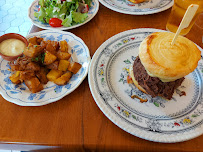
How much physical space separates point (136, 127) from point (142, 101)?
275 mm

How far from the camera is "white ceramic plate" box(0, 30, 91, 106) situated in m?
1.44

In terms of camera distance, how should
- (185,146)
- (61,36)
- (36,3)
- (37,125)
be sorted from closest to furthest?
(185,146) → (37,125) → (61,36) → (36,3)

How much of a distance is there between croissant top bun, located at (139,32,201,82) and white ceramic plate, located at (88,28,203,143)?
25cm

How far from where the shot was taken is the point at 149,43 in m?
1.36

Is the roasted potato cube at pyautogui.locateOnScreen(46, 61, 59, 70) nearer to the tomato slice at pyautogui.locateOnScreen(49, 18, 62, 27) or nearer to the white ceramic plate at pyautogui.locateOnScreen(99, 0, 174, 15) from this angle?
the tomato slice at pyautogui.locateOnScreen(49, 18, 62, 27)

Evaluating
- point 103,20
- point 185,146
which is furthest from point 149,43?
point 103,20

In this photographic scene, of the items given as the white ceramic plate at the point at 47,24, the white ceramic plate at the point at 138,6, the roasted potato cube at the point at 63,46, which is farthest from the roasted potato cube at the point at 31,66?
the white ceramic plate at the point at 138,6

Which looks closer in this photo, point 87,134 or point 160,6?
point 87,134

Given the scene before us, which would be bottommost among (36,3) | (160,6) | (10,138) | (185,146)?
(10,138)

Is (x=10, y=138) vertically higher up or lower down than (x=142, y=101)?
lower down

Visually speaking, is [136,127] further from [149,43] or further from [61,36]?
[61,36]

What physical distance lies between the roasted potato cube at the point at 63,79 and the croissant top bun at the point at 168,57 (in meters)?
0.69

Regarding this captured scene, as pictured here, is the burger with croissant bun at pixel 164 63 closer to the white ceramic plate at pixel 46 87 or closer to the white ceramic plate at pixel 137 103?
the white ceramic plate at pixel 137 103

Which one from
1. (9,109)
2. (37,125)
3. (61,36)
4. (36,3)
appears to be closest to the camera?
(37,125)
